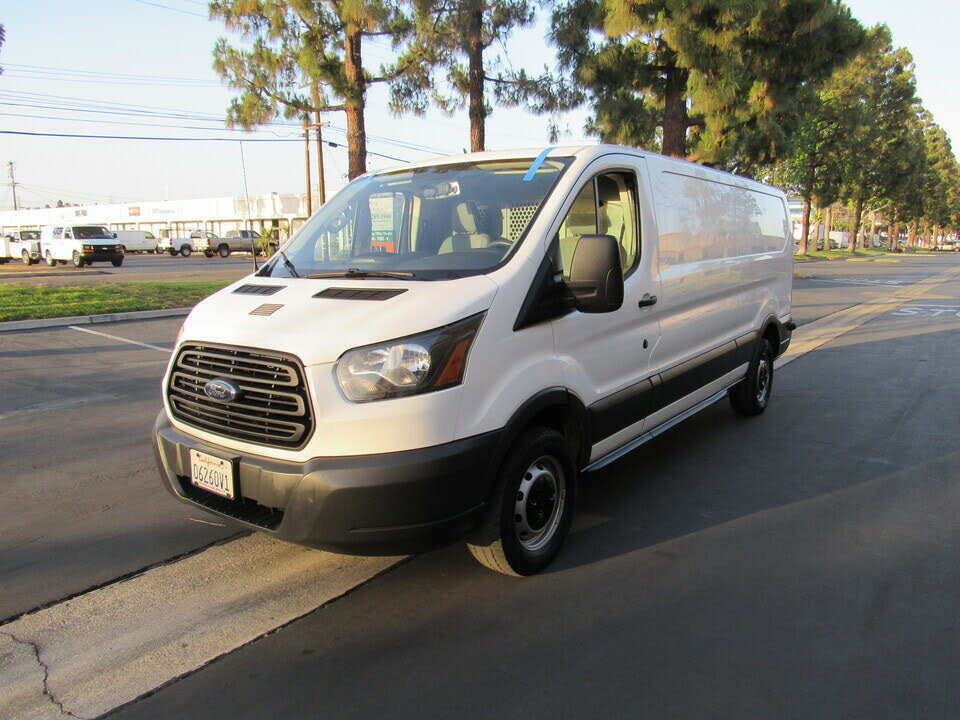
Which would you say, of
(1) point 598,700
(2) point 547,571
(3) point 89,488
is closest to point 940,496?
(2) point 547,571

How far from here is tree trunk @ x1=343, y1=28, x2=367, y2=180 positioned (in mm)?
17016

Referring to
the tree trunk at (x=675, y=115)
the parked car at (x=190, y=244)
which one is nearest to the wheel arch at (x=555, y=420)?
the tree trunk at (x=675, y=115)

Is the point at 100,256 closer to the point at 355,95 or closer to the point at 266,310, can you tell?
the point at 355,95

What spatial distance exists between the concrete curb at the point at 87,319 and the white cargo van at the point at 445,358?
9.03 meters

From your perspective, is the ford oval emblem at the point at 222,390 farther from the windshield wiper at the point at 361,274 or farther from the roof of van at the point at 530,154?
the roof of van at the point at 530,154

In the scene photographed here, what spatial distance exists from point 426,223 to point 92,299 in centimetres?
1242

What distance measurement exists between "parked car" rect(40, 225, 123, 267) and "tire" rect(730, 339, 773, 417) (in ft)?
105

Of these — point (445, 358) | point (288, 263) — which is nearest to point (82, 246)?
point (288, 263)

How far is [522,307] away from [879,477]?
10.6ft

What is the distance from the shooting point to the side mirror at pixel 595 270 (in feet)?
10.6

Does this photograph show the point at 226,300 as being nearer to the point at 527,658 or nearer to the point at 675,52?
the point at 527,658

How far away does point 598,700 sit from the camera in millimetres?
2480

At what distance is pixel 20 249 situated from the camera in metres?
35.5

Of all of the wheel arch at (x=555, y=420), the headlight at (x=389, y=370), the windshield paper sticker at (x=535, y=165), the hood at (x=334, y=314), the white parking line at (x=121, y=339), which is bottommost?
the white parking line at (x=121, y=339)
